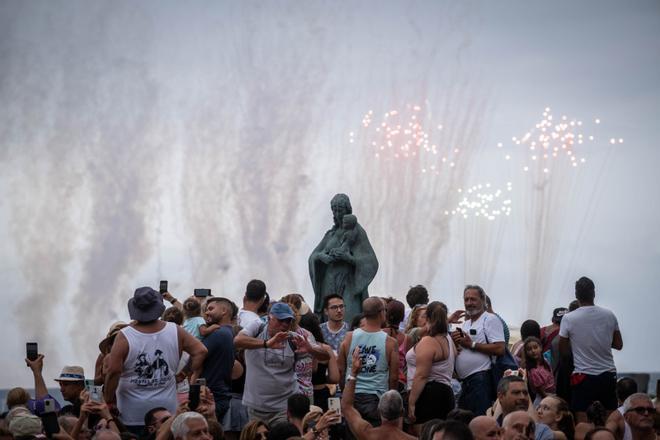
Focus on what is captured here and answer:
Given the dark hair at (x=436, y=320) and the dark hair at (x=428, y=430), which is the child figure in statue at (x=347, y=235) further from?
the dark hair at (x=428, y=430)

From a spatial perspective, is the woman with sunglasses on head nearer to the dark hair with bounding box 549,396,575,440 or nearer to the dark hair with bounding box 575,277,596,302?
the dark hair with bounding box 549,396,575,440

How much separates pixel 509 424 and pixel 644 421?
2.34m

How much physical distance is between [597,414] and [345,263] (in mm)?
6291

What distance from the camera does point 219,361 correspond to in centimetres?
1308

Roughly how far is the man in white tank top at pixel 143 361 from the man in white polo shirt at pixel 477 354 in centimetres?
383

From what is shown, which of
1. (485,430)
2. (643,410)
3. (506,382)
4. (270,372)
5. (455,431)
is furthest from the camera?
(270,372)

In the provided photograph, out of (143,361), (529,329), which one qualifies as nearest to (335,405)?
(143,361)

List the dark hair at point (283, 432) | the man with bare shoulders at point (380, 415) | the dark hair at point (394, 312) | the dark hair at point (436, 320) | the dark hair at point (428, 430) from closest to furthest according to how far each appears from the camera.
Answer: the dark hair at point (428, 430)
the dark hair at point (283, 432)
the man with bare shoulders at point (380, 415)
the dark hair at point (436, 320)
the dark hair at point (394, 312)

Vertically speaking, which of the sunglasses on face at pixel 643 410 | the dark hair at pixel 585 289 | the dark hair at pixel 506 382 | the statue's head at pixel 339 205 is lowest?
the sunglasses on face at pixel 643 410

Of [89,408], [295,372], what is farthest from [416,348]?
[89,408]

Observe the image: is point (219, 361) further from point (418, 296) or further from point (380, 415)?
point (418, 296)

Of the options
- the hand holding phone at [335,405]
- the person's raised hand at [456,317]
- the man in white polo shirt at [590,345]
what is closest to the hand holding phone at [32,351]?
the hand holding phone at [335,405]

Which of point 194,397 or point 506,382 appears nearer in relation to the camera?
point 194,397

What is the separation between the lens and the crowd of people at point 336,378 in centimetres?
1083
